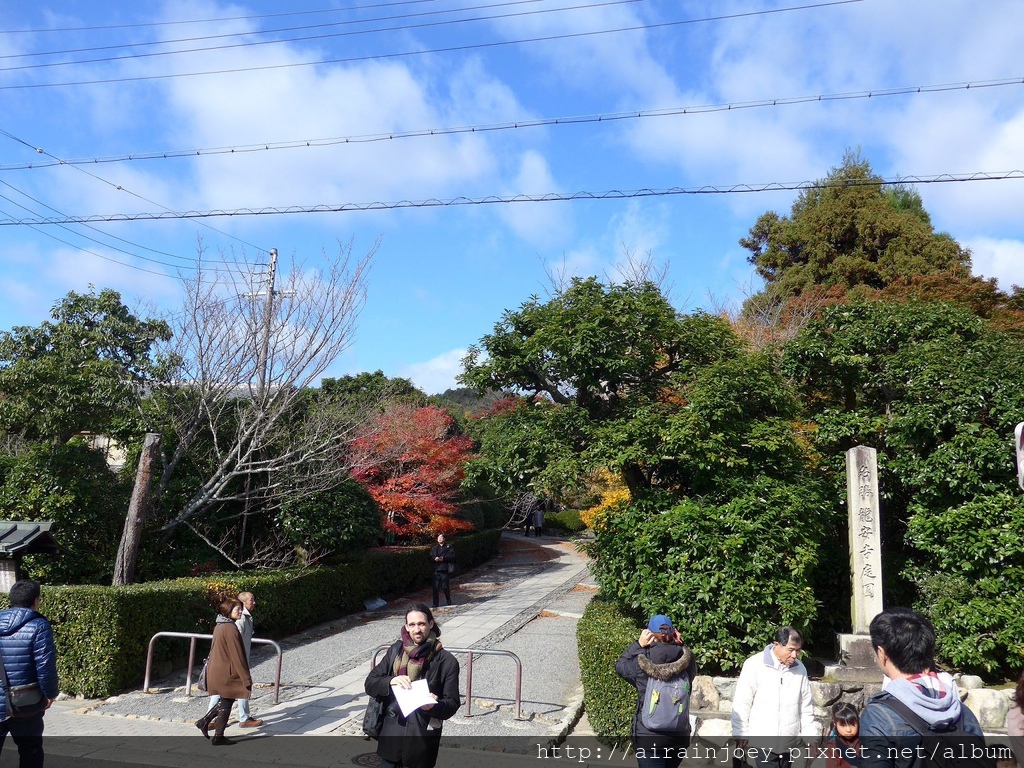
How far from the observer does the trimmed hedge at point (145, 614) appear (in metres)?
8.87

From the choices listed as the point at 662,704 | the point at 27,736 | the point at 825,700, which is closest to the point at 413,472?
the point at 825,700

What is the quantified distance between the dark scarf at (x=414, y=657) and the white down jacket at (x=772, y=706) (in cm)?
222

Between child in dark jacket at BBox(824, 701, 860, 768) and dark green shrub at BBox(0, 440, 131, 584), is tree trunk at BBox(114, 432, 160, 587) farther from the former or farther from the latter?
child in dark jacket at BBox(824, 701, 860, 768)

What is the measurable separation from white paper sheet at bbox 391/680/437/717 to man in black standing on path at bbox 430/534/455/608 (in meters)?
11.1

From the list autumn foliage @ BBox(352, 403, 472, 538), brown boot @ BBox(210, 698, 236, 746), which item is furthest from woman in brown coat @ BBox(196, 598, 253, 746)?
autumn foliage @ BBox(352, 403, 472, 538)

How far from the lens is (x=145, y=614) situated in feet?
30.6

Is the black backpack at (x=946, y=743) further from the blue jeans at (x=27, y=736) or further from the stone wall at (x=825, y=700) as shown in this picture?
the blue jeans at (x=27, y=736)

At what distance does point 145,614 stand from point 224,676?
2.94 meters

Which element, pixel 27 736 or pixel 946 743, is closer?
pixel 946 743

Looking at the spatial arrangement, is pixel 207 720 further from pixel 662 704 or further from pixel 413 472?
pixel 413 472

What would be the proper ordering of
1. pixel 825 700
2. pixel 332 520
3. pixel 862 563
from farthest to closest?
pixel 332 520
pixel 862 563
pixel 825 700

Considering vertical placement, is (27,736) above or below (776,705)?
below

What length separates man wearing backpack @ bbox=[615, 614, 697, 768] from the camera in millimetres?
4770

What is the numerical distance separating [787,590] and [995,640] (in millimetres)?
2232
